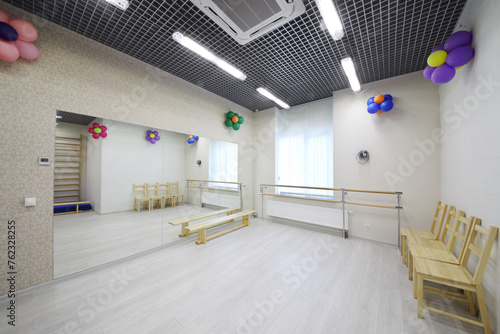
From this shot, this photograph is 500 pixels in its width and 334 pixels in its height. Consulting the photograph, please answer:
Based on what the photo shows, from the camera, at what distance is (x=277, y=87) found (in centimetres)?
383

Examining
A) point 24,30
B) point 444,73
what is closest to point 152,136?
point 24,30

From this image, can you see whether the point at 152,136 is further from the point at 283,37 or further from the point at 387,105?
the point at 387,105

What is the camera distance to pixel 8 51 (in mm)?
1708

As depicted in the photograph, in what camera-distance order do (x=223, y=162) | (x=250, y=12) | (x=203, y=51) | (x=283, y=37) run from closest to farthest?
(x=250, y=12), (x=283, y=37), (x=203, y=51), (x=223, y=162)

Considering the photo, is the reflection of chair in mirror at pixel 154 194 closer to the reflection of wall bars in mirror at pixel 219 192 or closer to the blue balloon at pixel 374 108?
the reflection of wall bars in mirror at pixel 219 192

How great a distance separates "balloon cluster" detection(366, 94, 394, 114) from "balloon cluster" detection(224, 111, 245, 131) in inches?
110

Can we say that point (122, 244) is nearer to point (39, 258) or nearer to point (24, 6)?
point (39, 258)

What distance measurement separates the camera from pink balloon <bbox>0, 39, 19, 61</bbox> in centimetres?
167

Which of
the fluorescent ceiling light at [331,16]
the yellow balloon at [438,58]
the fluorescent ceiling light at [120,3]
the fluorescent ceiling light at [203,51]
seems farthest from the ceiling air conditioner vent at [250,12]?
the yellow balloon at [438,58]

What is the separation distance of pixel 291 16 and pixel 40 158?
3.23 metres

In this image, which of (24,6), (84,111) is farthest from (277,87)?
(24,6)

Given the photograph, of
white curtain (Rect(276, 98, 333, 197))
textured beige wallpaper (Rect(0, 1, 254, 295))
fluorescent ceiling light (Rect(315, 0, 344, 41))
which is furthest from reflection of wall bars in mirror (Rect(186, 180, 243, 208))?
fluorescent ceiling light (Rect(315, 0, 344, 41))

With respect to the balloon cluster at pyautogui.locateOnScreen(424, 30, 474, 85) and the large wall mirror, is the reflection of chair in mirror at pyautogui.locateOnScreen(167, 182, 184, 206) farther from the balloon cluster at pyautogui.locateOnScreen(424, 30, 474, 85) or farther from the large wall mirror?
the balloon cluster at pyautogui.locateOnScreen(424, 30, 474, 85)

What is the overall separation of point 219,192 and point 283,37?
3.36 metres
